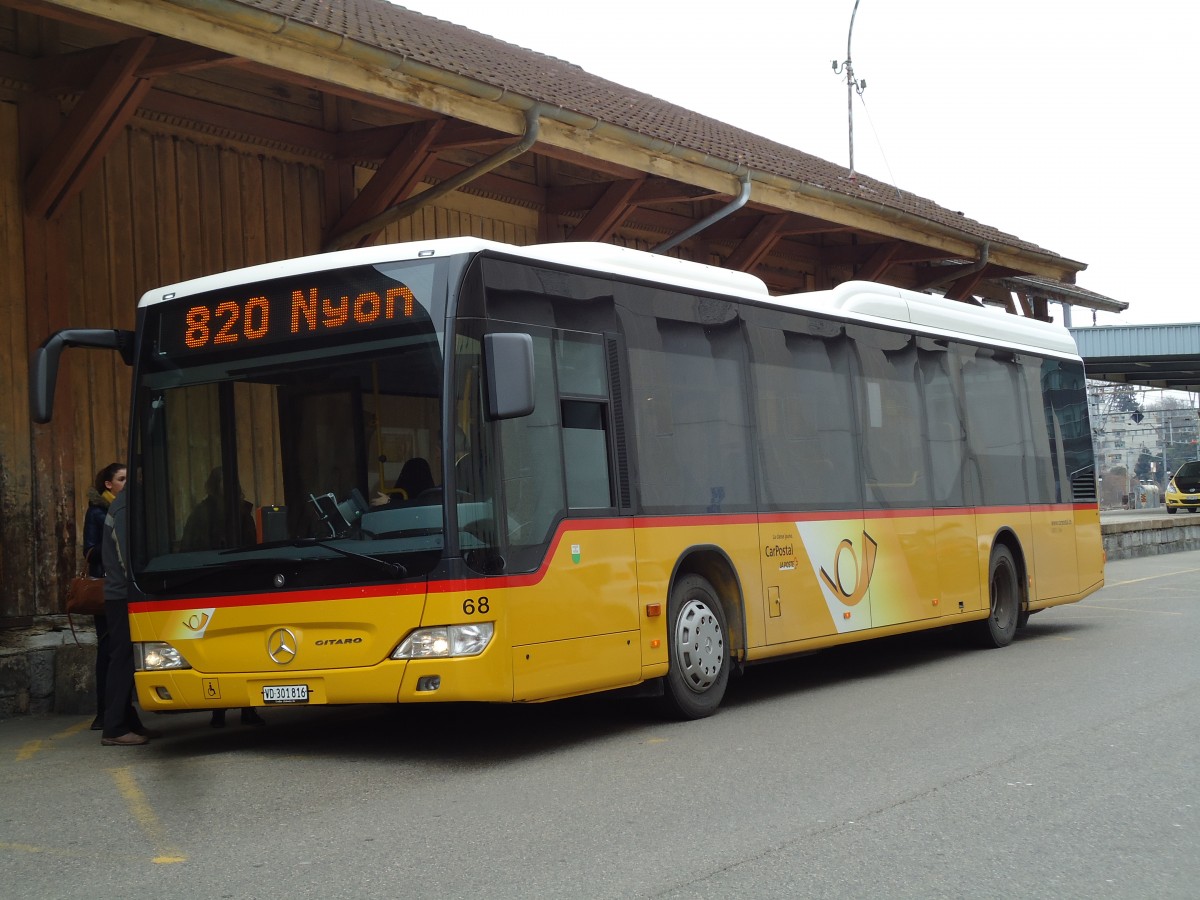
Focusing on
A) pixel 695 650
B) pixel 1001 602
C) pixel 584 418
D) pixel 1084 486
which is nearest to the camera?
pixel 584 418

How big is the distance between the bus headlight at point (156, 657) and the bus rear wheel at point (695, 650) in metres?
2.86

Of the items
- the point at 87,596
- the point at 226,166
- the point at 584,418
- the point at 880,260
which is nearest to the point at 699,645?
the point at 584,418

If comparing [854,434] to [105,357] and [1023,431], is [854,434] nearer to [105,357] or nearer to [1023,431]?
[1023,431]

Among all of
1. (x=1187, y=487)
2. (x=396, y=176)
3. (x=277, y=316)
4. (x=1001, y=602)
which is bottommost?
(x=1001, y=602)

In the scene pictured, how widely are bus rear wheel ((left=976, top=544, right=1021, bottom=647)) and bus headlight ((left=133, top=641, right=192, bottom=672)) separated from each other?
778cm

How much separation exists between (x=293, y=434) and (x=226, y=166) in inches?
242

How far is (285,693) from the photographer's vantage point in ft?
25.6

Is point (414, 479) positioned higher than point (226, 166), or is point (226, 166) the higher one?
point (226, 166)

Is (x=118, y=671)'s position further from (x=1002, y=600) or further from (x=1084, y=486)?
(x=1084, y=486)

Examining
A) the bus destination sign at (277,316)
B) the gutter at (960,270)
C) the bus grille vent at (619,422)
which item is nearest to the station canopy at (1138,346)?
the gutter at (960,270)

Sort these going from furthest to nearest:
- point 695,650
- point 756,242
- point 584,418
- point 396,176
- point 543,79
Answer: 1. point 756,242
2. point 543,79
3. point 396,176
4. point 695,650
5. point 584,418

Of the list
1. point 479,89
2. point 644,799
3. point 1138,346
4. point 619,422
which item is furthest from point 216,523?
point 1138,346

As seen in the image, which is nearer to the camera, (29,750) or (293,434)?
(293,434)

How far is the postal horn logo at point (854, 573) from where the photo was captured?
10.8m
